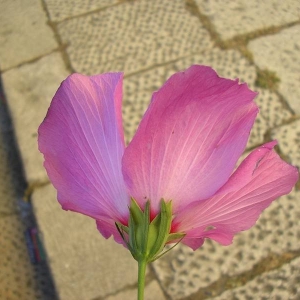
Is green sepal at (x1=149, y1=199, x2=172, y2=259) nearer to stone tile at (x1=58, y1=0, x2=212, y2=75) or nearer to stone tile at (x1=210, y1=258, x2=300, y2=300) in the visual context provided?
stone tile at (x1=210, y1=258, x2=300, y2=300)

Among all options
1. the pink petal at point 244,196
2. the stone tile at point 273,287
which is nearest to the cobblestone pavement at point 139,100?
the stone tile at point 273,287

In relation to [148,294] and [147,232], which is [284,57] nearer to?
[148,294]

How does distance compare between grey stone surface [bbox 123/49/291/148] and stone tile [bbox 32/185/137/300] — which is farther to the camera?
grey stone surface [bbox 123/49/291/148]

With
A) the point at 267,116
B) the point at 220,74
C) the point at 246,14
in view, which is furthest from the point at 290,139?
the point at 246,14

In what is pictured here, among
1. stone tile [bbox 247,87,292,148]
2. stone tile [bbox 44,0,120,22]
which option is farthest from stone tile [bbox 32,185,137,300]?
stone tile [bbox 44,0,120,22]

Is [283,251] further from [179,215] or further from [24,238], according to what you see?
[179,215]

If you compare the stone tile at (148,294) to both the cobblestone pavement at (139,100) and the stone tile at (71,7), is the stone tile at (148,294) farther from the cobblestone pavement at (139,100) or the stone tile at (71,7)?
the stone tile at (71,7)
